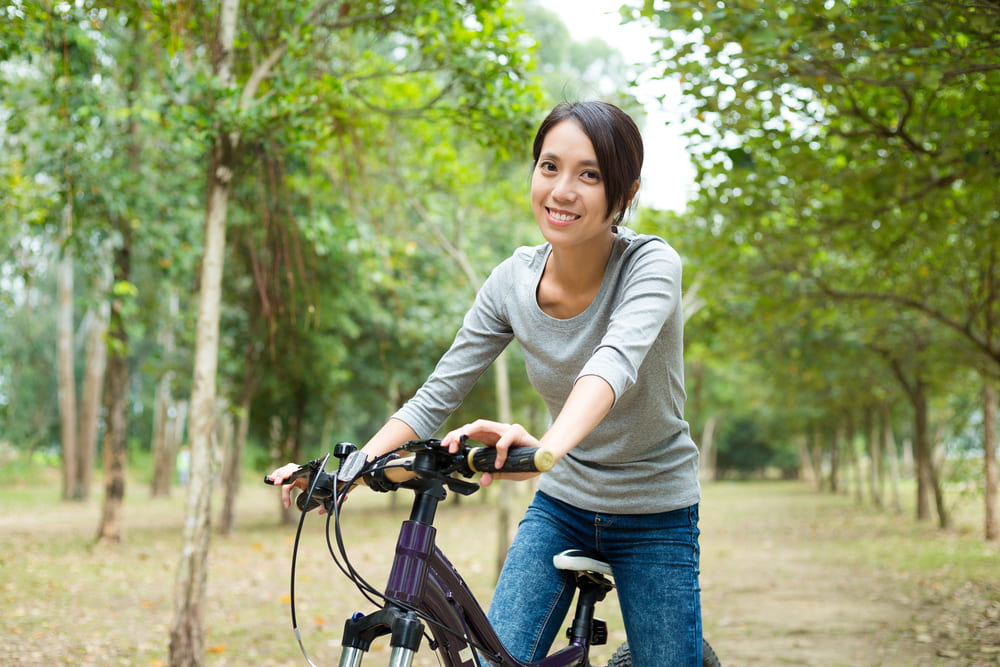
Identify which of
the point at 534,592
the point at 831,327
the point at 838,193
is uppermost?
the point at 838,193

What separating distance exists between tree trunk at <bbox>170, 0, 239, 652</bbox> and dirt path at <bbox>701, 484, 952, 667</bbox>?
394 cm

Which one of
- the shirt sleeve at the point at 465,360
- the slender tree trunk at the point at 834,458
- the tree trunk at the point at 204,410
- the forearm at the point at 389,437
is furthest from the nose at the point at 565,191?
the slender tree trunk at the point at 834,458

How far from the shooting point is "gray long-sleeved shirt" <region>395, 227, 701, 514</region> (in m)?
2.38

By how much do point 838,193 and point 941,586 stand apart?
15.4 ft

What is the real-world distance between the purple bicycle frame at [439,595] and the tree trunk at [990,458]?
14244mm

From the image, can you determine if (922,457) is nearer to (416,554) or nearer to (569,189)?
(569,189)

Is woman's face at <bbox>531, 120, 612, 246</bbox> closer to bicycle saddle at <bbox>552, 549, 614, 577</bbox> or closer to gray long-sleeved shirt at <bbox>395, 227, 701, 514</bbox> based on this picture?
gray long-sleeved shirt at <bbox>395, 227, 701, 514</bbox>

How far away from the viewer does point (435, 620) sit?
1948mm

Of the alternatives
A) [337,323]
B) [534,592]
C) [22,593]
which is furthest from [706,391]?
[534,592]

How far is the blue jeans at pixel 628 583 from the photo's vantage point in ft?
8.20

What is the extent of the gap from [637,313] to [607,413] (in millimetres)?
307

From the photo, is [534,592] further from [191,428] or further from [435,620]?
[191,428]

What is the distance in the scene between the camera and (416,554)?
1.88m

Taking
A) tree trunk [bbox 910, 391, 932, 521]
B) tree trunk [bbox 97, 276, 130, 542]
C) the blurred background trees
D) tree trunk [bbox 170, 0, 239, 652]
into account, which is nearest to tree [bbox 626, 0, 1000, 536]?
the blurred background trees
